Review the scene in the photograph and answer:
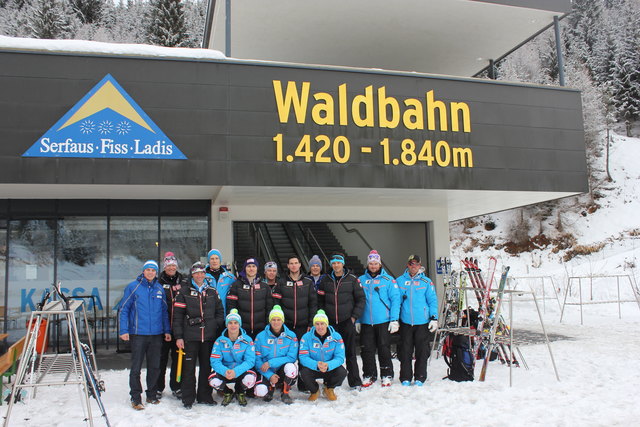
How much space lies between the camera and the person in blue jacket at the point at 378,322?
6434 mm

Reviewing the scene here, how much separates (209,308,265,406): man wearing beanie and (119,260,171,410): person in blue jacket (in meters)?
0.67

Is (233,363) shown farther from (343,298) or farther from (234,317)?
(343,298)

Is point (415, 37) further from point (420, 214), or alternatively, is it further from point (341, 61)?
point (420, 214)

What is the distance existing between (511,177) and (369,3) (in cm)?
416

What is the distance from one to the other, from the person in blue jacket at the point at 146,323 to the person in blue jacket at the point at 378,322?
250 centimetres

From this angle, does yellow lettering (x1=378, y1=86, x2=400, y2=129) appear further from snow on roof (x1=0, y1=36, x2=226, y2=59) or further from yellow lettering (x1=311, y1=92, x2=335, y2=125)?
snow on roof (x1=0, y1=36, x2=226, y2=59)

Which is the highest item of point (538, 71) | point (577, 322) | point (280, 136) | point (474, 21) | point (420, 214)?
point (538, 71)

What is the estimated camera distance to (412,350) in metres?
6.57

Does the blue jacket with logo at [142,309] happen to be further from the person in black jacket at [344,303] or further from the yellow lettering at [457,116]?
the yellow lettering at [457,116]

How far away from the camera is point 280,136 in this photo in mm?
7906

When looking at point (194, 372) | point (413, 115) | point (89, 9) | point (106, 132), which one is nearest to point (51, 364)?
point (194, 372)

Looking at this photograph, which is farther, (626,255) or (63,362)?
(626,255)

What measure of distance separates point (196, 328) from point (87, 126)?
3.64 m

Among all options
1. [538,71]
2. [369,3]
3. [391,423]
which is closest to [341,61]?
[369,3]
